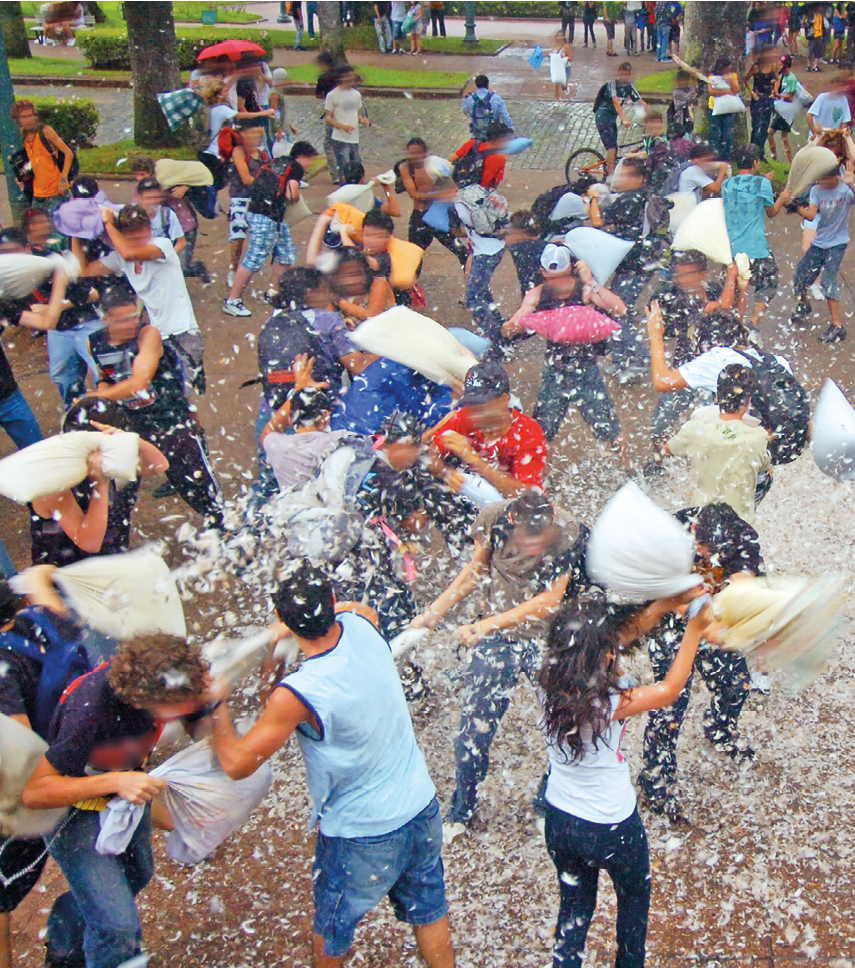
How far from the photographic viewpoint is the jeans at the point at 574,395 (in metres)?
5.36

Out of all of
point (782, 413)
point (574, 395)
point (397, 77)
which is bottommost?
point (574, 395)

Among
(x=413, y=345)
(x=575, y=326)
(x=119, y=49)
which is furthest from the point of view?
(x=119, y=49)

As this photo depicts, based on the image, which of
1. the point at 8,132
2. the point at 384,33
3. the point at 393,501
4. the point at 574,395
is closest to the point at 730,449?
the point at 393,501

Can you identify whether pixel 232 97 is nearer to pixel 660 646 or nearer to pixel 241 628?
pixel 241 628

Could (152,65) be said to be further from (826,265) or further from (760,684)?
(760,684)

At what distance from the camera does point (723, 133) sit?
1029cm

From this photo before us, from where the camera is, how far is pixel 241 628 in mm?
4582

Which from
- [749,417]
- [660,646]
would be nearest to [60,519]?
[660,646]

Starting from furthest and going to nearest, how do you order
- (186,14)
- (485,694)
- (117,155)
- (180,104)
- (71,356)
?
(186,14) < (117,155) < (180,104) < (71,356) < (485,694)

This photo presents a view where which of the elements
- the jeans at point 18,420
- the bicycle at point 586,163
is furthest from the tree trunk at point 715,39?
the jeans at point 18,420

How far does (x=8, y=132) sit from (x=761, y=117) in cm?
799

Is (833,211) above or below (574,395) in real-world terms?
above

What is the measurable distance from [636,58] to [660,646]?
18.6 metres

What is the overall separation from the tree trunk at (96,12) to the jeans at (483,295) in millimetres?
18302
